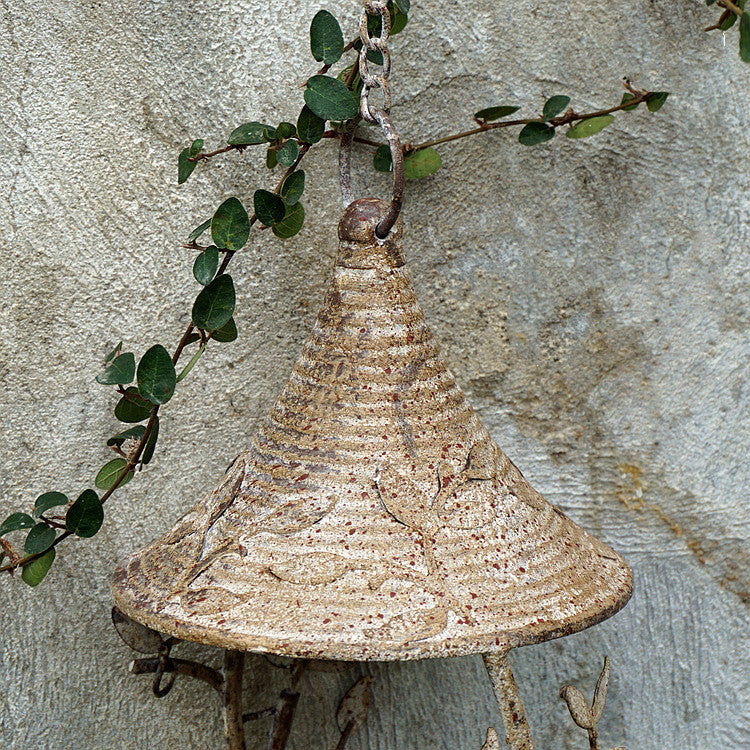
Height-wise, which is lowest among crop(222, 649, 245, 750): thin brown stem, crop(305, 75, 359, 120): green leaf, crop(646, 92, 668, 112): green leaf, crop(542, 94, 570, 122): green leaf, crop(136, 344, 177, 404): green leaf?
crop(222, 649, 245, 750): thin brown stem

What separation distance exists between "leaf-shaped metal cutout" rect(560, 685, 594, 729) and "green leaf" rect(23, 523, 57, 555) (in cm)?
54

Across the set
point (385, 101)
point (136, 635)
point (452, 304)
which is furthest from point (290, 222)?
point (136, 635)

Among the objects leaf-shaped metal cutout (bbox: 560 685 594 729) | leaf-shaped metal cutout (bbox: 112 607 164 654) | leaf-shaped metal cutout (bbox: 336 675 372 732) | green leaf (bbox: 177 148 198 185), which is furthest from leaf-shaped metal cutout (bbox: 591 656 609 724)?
green leaf (bbox: 177 148 198 185)

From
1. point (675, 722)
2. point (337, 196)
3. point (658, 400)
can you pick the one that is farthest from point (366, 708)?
point (337, 196)

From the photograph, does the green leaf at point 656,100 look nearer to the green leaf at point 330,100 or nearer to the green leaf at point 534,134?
the green leaf at point 534,134

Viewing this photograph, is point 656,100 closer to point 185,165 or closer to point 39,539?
point 185,165

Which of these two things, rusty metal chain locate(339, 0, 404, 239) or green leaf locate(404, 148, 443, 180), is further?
green leaf locate(404, 148, 443, 180)

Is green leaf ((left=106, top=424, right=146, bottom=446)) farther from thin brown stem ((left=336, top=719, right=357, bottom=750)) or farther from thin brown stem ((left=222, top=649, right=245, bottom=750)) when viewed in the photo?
thin brown stem ((left=336, top=719, right=357, bottom=750))

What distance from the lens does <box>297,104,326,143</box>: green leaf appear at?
0.80m

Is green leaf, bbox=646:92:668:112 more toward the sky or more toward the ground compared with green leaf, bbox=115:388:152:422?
more toward the sky

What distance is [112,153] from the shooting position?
3.11 feet

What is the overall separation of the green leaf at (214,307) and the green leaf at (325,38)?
0.25 metres

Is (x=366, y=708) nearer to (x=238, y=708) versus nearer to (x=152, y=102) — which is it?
(x=238, y=708)

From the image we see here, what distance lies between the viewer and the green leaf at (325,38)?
77 cm
